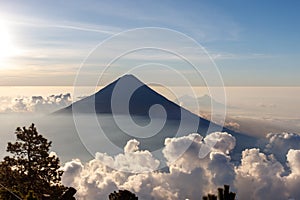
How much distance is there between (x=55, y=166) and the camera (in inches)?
2160

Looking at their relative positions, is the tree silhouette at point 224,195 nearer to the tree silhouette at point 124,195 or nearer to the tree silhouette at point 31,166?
the tree silhouette at point 124,195

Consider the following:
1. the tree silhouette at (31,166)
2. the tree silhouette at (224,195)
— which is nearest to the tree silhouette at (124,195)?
the tree silhouette at (224,195)

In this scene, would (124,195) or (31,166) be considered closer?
(124,195)

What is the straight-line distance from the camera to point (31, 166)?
53.4 meters

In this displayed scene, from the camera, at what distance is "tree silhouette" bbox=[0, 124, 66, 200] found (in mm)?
52781

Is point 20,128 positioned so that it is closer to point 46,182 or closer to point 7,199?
point 46,182

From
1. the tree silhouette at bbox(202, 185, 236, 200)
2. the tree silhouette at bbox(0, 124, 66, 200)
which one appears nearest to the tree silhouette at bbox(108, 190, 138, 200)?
the tree silhouette at bbox(202, 185, 236, 200)

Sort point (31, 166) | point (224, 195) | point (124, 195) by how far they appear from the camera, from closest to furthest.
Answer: point (224, 195), point (124, 195), point (31, 166)

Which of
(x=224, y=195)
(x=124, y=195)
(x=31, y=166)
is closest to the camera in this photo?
(x=224, y=195)

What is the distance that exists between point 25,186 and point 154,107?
20521 millimetres

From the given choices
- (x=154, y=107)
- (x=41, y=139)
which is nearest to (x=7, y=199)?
(x=41, y=139)

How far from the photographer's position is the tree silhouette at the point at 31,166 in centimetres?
5278

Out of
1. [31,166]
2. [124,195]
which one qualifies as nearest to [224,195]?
[124,195]

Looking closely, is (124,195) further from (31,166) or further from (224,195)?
(31,166)
